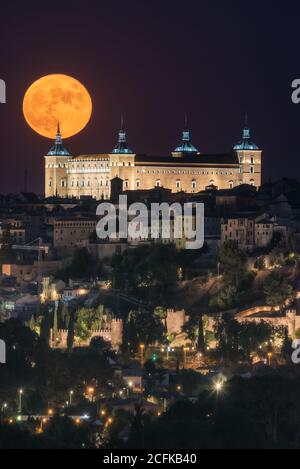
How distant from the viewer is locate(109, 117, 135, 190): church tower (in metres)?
100

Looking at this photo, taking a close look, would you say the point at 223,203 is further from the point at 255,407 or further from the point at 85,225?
the point at 255,407

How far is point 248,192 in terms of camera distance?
87.0 metres

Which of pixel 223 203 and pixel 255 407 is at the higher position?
pixel 223 203

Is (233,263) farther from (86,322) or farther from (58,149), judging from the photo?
(58,149)

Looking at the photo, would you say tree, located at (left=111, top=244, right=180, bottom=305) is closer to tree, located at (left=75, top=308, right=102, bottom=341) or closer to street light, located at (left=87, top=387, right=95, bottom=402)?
tree, located at (left=75, top=308, right=102, bottom=341)

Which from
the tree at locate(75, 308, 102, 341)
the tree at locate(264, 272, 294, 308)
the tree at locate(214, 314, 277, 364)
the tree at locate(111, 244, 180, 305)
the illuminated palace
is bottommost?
the tree at locate(214, 314, 277, 364)

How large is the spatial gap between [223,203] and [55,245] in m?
6.96

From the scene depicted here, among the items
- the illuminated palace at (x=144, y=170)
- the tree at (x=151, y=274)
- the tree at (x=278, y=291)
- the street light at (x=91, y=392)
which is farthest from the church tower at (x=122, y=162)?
the street light at (x=91, y=392)

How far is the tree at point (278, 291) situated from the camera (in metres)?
67.1

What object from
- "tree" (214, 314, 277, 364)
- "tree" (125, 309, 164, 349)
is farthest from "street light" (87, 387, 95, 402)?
"tree" (125, 309, 164, 349)

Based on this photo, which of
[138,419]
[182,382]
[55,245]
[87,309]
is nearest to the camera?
[138,419]

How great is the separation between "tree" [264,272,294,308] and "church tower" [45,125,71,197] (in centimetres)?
Answer: 3558
